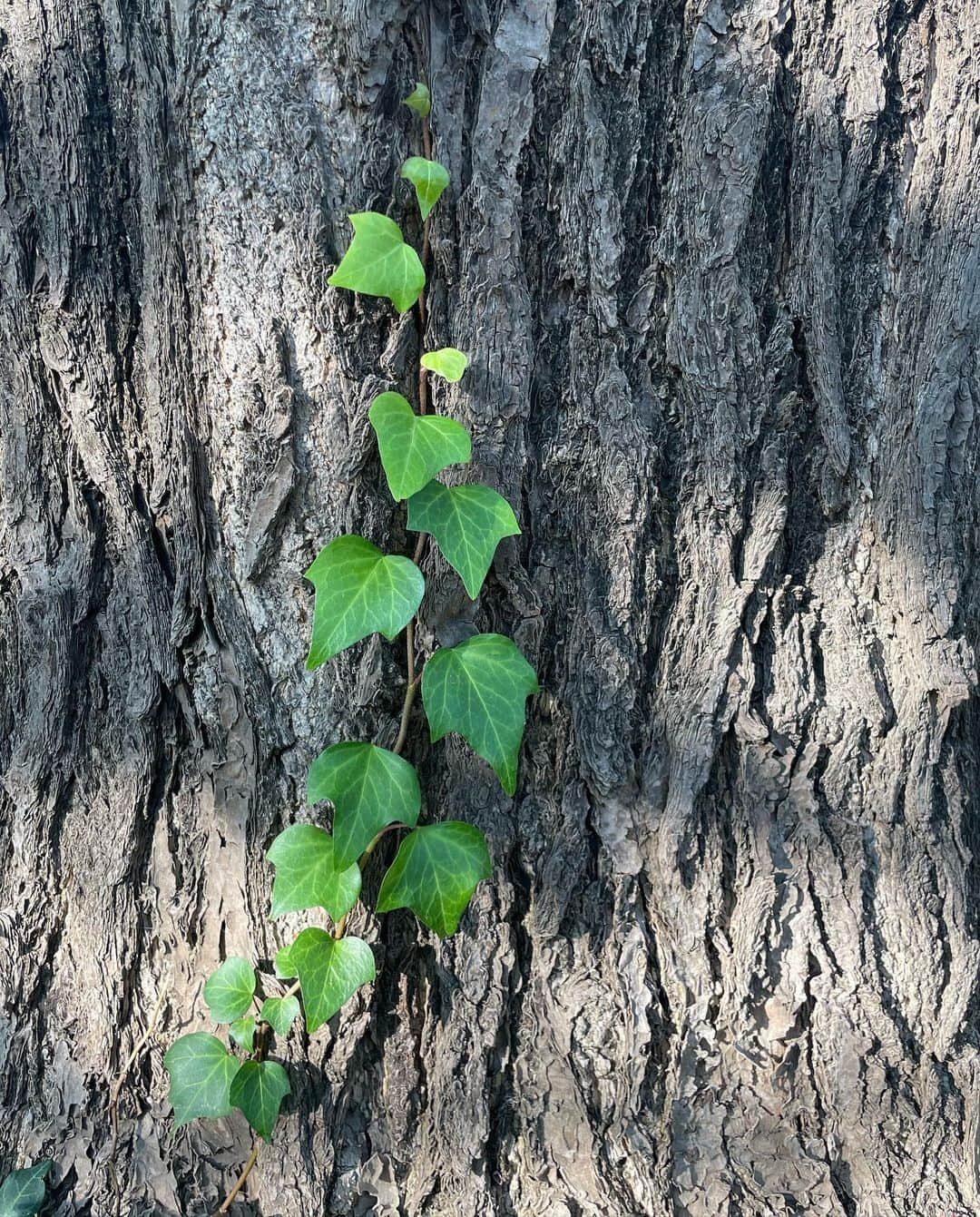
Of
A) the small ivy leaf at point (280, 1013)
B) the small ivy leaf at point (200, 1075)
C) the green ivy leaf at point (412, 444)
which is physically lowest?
the small ivy leaf at point (200, 1075)

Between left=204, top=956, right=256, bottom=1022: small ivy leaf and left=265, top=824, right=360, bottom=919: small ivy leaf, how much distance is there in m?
0.06

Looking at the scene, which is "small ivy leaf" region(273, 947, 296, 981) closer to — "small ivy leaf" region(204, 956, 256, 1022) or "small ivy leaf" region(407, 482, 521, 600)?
"small ivy leaf" region(204, 956, 256, 1022)

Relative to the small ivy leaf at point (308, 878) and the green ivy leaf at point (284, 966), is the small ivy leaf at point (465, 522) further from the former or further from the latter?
the green ivy leaf at point (284, 966)

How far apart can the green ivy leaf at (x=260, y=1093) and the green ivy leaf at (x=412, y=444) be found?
62cm

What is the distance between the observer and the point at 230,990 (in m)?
0.98

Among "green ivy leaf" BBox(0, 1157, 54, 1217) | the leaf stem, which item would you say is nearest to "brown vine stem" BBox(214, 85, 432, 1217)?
the leaf stem

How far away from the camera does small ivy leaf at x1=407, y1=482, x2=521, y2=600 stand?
91cm

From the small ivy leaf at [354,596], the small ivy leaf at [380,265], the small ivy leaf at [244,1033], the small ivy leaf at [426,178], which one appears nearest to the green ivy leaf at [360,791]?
the small ivy leaf at [354,596]

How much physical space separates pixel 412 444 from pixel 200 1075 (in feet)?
2.31

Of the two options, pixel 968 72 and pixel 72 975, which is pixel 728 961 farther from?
pixel 968 72

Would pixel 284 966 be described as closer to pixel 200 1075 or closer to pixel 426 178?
pixel 200 1075

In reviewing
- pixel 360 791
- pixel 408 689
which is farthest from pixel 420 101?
pixel 360 791

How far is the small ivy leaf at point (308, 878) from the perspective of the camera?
95 cm

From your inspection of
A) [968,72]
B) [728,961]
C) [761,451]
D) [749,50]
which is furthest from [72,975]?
[968,72]
